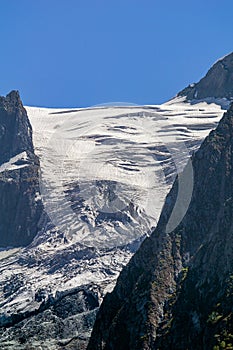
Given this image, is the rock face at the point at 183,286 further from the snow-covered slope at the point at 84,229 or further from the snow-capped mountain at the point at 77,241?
the snow-covered slope at the point at 84,229

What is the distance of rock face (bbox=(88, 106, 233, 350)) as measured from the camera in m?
66.1

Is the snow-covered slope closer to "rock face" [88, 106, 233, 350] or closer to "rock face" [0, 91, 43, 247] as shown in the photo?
"rock face" [0, 91, 43, 247]

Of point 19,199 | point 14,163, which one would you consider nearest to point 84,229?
point 19,199

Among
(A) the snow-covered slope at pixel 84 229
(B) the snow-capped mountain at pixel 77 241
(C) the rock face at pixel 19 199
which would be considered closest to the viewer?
(B) the snow-capped mountain at pixel 77 241

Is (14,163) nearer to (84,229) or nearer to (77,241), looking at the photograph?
(84,229)

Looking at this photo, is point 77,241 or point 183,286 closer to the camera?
point 183,286

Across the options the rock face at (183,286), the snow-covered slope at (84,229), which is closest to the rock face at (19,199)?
the snow-covered slope at (84,229)

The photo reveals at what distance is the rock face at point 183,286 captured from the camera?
6612 centimetres

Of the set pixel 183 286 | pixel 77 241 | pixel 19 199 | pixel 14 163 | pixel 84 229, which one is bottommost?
pixel 183 286

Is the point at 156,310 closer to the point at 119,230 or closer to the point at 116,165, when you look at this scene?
the point at 119,230

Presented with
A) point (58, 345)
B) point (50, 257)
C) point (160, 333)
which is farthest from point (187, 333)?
point (50, 257)

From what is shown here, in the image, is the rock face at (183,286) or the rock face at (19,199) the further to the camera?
the rock face at (19,199)

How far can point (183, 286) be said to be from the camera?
7438 cm

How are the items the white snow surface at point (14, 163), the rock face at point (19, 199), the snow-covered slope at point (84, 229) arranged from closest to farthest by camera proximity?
the snow-covered slope at point (84, 229), the rock face at point (19, 199), the white snow surface at point (14, 163)
